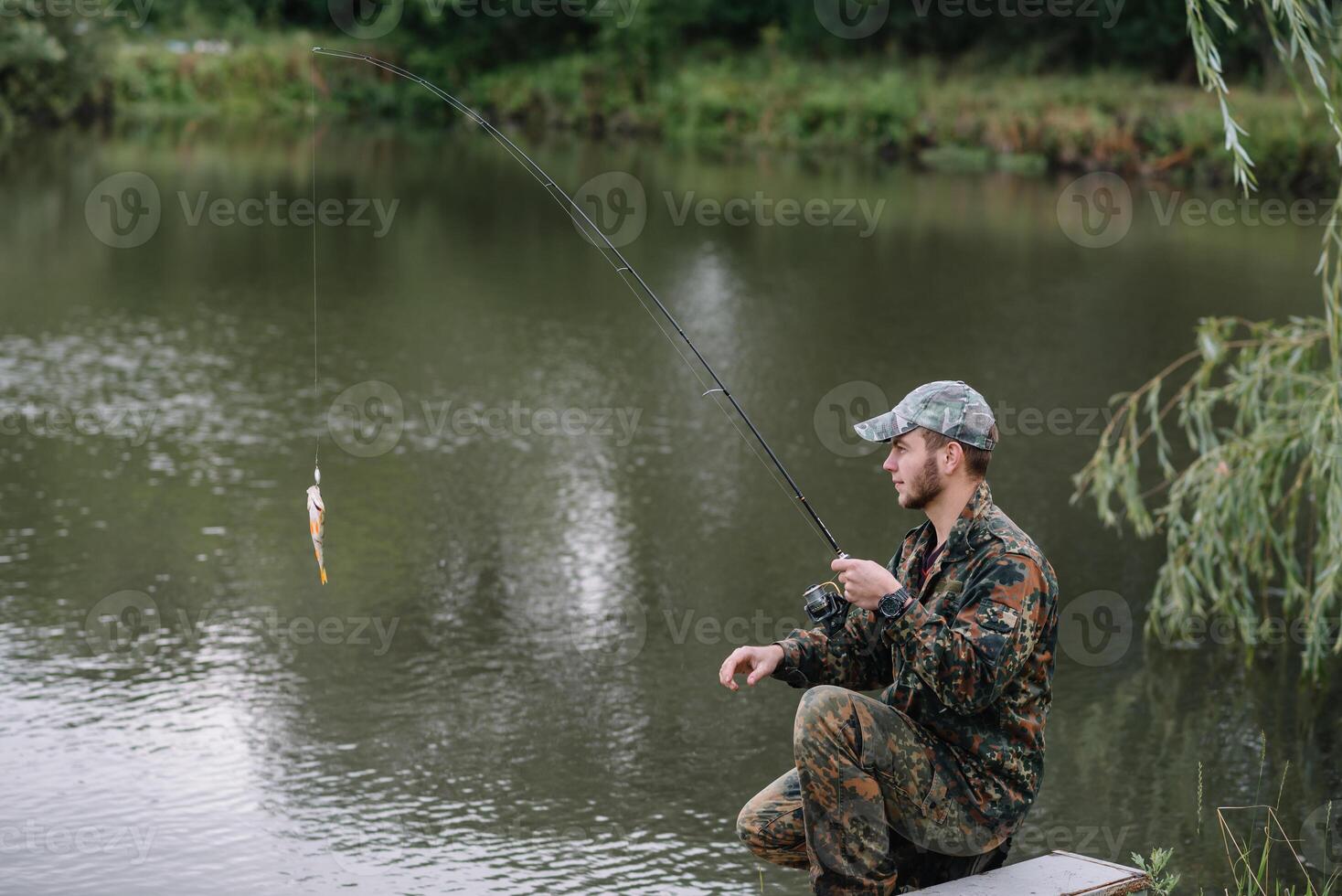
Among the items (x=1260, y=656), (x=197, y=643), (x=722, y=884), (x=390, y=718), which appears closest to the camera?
(x=722, y=884)

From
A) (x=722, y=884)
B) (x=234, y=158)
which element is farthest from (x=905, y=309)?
(x=234, y=158)

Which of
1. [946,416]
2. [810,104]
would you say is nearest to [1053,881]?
[946,416]

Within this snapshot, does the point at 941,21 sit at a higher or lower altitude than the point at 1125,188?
higher

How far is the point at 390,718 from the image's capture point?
6.59 m

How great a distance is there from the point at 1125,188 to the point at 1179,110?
3.18m

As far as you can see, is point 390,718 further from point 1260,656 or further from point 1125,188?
point 1125,188
